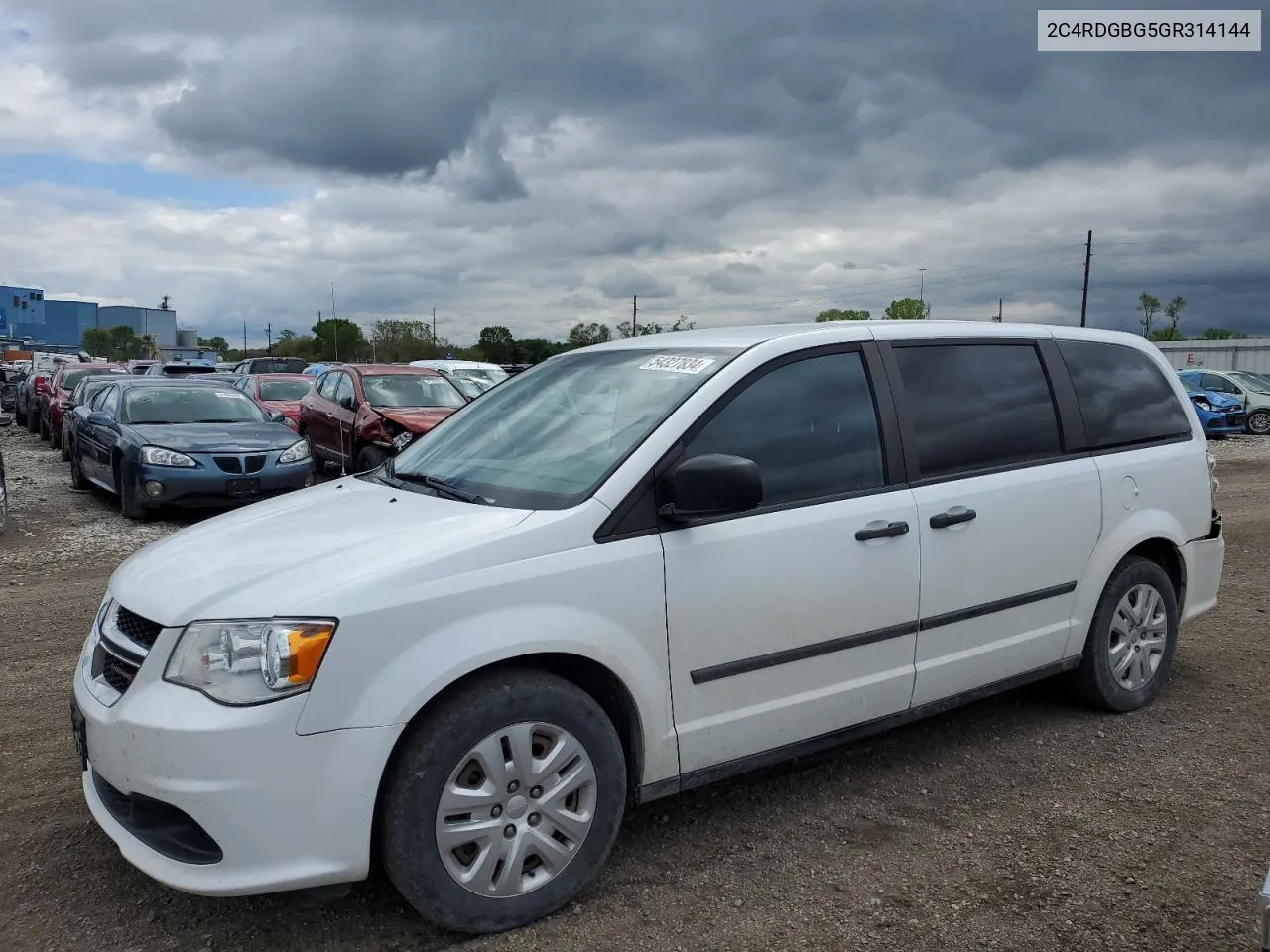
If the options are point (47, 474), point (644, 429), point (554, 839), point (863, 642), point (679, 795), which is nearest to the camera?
point (554, 839)

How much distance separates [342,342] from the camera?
78.8m

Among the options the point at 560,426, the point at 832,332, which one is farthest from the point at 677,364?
the point at 832,332

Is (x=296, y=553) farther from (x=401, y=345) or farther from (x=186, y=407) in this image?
(x=401, y=345)

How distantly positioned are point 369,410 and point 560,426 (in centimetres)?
945

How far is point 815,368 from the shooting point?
3.80 metres

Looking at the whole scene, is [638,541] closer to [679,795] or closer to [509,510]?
[509,510]

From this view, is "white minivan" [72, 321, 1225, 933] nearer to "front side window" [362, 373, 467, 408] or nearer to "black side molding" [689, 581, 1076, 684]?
"black side molding" [689, 581, 1076, 684]

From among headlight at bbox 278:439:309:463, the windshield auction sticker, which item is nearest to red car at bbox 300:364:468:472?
headlight at bbox 278:439:309:463

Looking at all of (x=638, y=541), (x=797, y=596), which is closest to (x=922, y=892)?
(x=797, y=596)

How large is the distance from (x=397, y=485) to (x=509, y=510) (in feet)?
2.71

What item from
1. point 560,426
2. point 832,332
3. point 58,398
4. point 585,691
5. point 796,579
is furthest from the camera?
point 58,398

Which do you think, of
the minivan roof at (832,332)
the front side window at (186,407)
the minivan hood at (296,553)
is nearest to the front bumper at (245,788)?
the minivan hood at (296,553)

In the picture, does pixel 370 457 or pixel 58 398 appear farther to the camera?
pixel 58 398

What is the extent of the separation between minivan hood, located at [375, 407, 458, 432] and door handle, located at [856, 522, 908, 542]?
8942 mm
